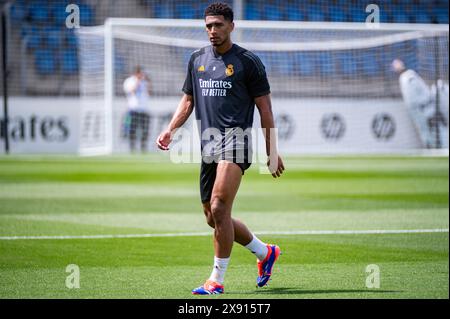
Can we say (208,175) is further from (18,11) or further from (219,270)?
(18,11)

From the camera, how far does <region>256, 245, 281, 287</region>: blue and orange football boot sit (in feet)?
24.6

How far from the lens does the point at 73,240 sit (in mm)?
10234

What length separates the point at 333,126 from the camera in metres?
26.1

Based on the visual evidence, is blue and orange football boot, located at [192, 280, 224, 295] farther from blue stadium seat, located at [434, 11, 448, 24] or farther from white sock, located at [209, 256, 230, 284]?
blue stadium seat, located at [434, 11, 448, 24]

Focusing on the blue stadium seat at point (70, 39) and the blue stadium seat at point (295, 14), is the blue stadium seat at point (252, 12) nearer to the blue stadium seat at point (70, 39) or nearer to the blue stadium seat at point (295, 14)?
the blue stadium seat at point (295, 14)

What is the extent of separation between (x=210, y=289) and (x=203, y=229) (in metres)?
4.50


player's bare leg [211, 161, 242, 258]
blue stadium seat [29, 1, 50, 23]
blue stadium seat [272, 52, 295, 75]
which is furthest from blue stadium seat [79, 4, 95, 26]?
player's bare leg [211, 161, 242, 258]

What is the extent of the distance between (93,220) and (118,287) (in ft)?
16.4

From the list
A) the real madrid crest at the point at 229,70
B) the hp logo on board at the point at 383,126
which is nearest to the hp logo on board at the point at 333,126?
the hp logo on board at the point at 383,126

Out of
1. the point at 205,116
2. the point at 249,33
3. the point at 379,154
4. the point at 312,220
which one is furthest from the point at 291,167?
the point at 205,116

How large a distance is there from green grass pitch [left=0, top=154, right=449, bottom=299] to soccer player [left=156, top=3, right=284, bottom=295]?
0.58 meters

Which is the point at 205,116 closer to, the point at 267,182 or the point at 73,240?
the point at 73,240

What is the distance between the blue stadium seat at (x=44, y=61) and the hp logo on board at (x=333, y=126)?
9408 millimetres

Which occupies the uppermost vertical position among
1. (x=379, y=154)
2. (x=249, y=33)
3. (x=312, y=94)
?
(x=249, y=33)
